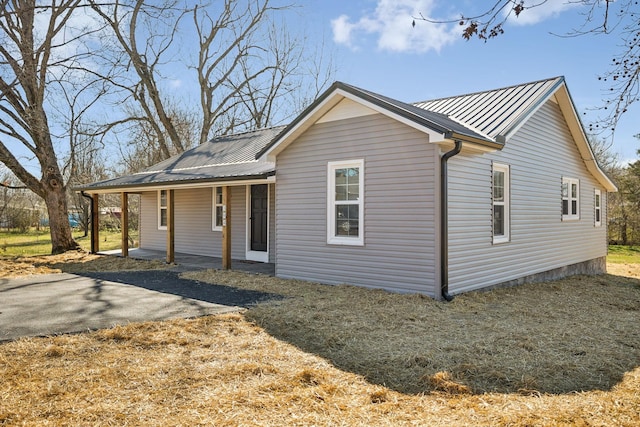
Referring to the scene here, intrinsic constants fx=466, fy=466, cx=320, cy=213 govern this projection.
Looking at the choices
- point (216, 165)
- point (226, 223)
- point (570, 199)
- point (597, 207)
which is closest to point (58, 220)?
point (216, 165)

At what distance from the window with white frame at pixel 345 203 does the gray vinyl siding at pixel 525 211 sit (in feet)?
5.48

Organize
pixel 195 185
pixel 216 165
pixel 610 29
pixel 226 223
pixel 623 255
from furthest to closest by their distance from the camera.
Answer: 1. pixel 623 255
2. pixel 216 165
3. pixel 195 185
4. pixel 226 223
5. pixel 610 29

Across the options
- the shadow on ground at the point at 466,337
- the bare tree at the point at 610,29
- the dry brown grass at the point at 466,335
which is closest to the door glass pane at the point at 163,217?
the dry brown grass at the point at 466,335

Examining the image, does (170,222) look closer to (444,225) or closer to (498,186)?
(444,225)

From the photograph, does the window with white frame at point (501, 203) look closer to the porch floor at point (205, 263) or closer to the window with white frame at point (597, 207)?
the porch floor at point (205, 263)

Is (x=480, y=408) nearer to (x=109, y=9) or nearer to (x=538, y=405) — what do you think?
(x=538, y=405)

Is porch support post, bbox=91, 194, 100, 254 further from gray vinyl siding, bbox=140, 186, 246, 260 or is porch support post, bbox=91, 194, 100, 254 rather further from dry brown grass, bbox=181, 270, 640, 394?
dry brown grass, bbox=181, 270, 640, 394

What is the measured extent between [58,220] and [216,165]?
722cm

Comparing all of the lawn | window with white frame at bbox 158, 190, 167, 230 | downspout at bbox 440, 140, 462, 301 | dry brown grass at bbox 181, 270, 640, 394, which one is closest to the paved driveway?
the lawn

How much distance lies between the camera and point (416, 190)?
306 inches

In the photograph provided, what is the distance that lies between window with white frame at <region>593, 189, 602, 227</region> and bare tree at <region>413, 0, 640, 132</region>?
37.0 ft

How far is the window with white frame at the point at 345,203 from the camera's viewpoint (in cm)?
855

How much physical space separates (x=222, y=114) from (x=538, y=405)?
2439cm

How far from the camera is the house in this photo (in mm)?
7719
